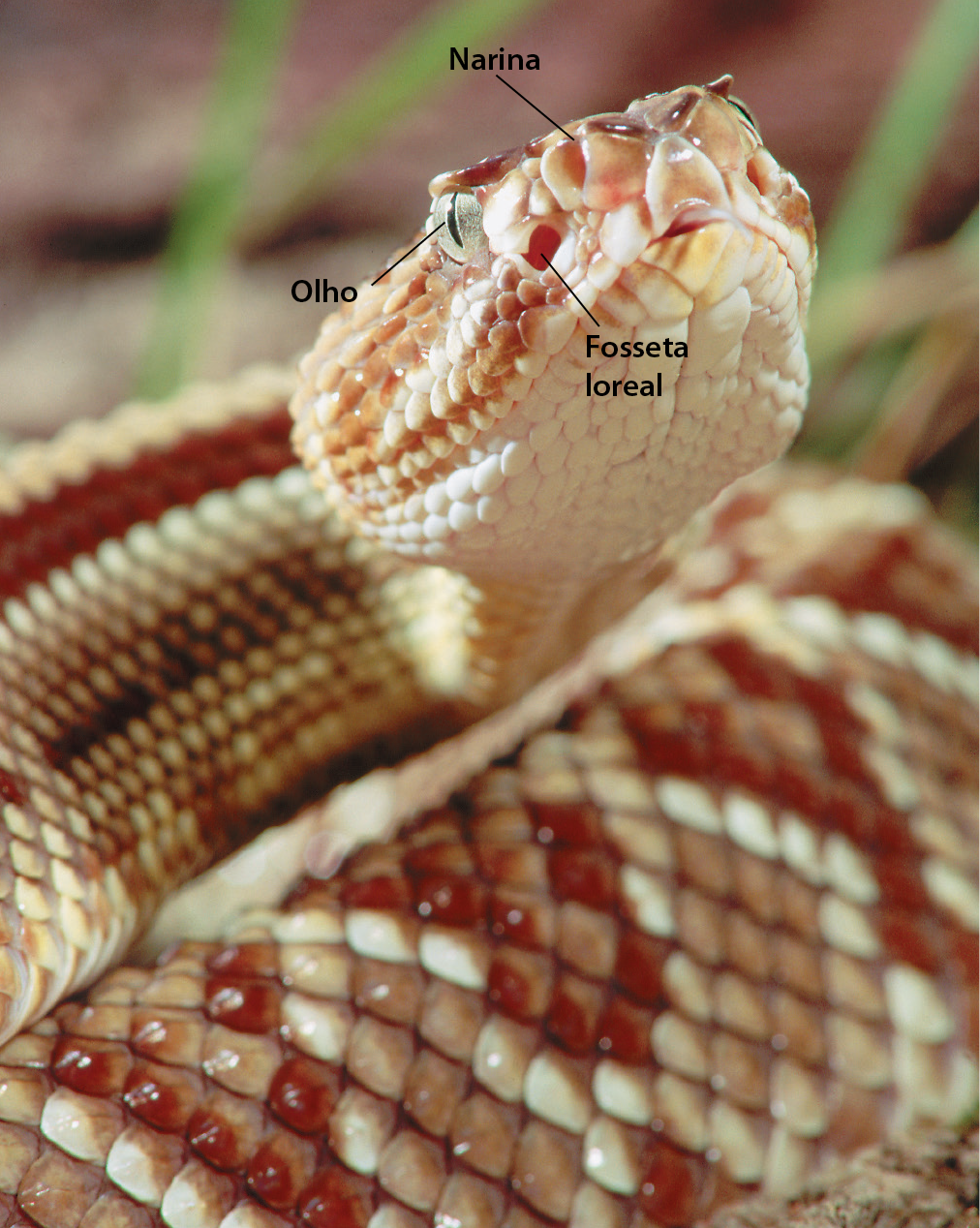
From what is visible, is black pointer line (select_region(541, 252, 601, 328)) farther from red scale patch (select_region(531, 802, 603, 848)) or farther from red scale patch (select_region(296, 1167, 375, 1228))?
red scale patch (select_region(296, 1167, 375, 1228))

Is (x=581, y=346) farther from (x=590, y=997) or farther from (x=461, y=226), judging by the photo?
(x=590, y=997)

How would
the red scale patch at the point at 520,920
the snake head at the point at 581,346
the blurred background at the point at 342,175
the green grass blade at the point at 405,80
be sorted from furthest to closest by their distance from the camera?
the blurred background at the point at 342,175 < the green grass blade at the point at 405,80 < the red scale patch at the point at 520,920 < the snake head at the point at 581,346

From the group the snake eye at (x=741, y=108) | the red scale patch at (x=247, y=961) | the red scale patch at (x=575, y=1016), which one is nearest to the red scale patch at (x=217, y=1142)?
the red scale patch at (x=247, y=961)

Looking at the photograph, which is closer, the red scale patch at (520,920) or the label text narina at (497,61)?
the red scale patch at (520,920)

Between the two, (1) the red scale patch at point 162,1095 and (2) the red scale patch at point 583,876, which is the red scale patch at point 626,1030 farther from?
(1) the red scale patch at point 162,1095

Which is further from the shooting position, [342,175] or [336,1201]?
[342,175]

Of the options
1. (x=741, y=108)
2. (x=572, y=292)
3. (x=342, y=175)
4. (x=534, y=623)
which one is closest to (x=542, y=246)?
(x=572, y=292)

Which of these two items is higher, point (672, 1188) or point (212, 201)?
point (212, 201)

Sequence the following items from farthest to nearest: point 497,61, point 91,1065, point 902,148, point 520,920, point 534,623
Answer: point 497,61 → point 902,148 → point 534,623 → point 520,920 → point 91,1065
